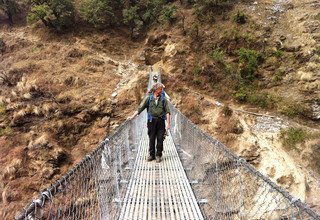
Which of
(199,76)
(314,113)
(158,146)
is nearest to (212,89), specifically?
(199,76)

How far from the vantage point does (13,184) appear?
734 centimetres

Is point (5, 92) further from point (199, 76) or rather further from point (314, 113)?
point (314, 113)

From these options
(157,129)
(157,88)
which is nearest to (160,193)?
(157,129)

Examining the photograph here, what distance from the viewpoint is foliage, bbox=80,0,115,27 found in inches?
488

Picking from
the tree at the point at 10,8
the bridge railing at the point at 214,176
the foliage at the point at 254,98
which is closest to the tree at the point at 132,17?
the tree at the point at 10,8

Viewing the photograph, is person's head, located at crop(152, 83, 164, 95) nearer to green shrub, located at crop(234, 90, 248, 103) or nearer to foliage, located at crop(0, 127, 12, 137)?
green shrub, located at crop(234, 90, 248, 103)

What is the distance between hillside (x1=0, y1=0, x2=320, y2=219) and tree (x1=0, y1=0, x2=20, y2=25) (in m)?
1.91

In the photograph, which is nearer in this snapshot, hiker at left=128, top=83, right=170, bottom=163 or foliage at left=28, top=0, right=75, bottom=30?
hiker at left=128, top=83, right=170, bottom=163

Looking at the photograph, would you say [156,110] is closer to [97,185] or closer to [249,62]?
[97,185]

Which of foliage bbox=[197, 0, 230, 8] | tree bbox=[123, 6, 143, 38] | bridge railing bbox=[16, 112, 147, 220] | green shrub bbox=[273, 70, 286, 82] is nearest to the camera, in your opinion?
bridge railing bbox=[16, 112, 147, 220]

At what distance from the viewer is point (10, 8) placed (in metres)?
13.5

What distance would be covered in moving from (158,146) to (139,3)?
1135 centimetres

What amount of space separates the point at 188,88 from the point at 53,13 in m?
6.85

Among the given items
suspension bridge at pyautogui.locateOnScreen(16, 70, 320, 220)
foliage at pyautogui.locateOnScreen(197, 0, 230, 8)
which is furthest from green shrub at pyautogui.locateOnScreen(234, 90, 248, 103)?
suspension bridge at pyautogui.locateOnScreen(16, 70, 320, 220)
